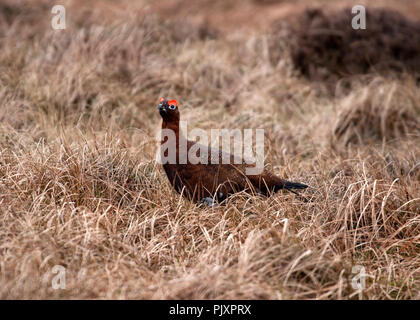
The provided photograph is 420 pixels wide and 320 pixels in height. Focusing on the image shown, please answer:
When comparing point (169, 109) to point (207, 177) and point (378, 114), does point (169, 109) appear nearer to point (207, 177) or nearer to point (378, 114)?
point (207, 177)

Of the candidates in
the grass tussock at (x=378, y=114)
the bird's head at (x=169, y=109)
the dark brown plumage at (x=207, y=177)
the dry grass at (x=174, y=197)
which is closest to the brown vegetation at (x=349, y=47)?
the dry grass at (x=174, y=197)

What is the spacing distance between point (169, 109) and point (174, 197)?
2.27 feet

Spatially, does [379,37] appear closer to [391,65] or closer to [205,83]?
[391,65]

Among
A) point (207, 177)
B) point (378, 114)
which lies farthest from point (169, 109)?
point (378, 114)

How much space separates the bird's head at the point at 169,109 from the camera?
3.84 meters

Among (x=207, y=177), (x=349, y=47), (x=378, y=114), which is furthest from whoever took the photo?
(x=349, y=47)

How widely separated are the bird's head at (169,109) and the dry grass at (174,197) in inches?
20.7

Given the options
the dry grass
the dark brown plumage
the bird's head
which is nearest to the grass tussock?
the dry grass

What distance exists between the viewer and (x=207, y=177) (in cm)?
381

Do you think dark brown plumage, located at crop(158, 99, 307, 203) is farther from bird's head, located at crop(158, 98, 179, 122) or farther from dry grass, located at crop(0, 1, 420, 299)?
dry grass, located at crop(0, 1, 420, 299)

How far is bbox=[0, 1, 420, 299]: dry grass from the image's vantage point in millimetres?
2922

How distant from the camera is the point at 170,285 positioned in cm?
280

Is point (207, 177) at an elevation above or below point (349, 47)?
below
